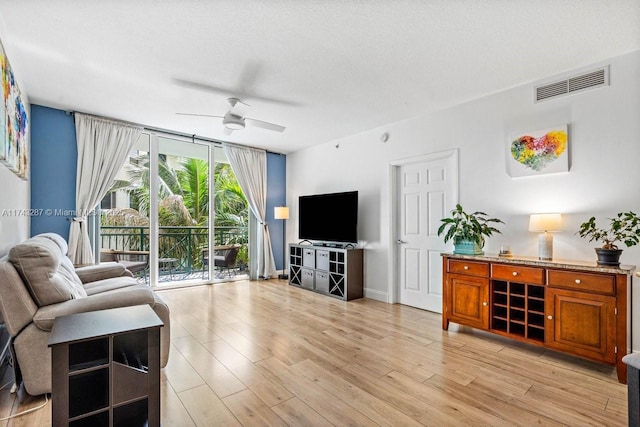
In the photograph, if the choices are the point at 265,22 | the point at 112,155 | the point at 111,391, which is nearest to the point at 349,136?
the point at 265,22

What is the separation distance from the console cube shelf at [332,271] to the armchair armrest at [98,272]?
2653 millimetres

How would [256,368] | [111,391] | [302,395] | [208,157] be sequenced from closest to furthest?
[111,391]
[302,395]
[256,368]
[208,157]

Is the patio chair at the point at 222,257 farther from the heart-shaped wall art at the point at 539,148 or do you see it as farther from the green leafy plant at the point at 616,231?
the green leafy plant at the point at 616,231

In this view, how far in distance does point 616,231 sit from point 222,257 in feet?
17.1

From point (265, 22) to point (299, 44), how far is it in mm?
356

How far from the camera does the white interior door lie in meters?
3.95

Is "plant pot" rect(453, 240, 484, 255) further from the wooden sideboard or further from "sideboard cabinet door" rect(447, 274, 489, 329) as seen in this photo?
"sideboard cabinet door" rect(447, 274, 489, 329)

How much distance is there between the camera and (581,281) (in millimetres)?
2492

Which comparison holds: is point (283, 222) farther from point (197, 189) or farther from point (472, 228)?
point (472, 228)

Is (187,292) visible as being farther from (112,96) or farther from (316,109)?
(316,109)

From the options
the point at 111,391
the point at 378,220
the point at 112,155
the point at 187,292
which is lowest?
the point at 187,292

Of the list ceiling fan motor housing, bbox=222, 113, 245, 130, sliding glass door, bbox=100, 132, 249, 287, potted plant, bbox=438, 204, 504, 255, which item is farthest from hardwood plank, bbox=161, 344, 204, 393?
potted plant, bbox=438, 204, 504, 255

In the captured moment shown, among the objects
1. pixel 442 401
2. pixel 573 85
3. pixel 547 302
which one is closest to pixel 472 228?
pixel 547 302

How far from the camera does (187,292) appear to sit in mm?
4965
